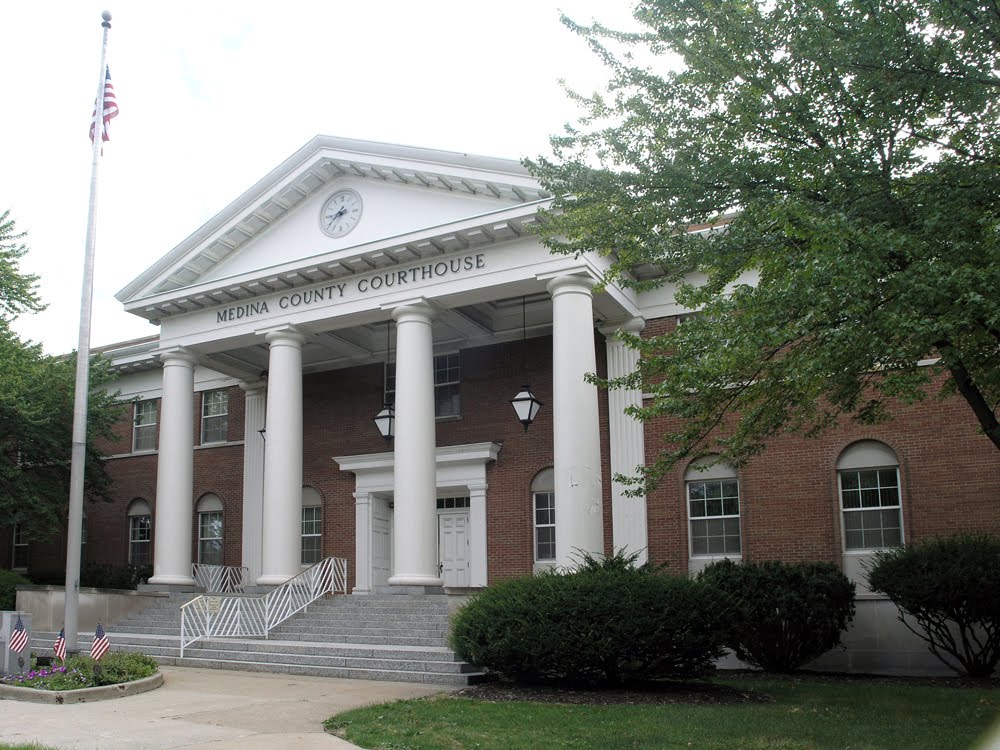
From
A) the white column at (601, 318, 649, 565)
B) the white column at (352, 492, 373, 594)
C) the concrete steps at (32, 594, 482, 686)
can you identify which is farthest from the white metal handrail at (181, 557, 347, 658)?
the white column at (601, 318, 649, 565)

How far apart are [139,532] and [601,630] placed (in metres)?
21.5

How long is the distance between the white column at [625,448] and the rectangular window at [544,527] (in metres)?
1.85

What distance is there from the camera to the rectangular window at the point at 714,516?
21062 mm

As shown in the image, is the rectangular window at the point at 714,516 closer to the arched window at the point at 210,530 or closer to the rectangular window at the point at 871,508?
the rectangular window at the point at 871,508

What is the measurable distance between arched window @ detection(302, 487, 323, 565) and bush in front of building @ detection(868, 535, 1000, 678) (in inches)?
580

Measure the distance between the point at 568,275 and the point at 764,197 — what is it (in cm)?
800

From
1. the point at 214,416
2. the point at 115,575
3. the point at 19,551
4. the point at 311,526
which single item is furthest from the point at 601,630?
the point at 19,551

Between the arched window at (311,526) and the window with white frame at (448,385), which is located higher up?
the window with white frame at (448,385)

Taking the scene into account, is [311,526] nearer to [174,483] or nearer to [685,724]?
[174,483]

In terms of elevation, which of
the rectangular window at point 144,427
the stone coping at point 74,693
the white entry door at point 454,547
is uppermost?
the rectangular window at point 144,427

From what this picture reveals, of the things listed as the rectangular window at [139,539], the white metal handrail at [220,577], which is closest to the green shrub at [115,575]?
the rectangular window at [139,539]

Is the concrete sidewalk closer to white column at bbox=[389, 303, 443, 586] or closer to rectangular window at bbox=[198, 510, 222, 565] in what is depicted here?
white column at bbox=[389, 303, 443, 586]

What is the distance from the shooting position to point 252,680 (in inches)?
590

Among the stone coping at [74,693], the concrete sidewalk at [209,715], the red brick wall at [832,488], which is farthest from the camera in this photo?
the red brick wall at [832,488]
